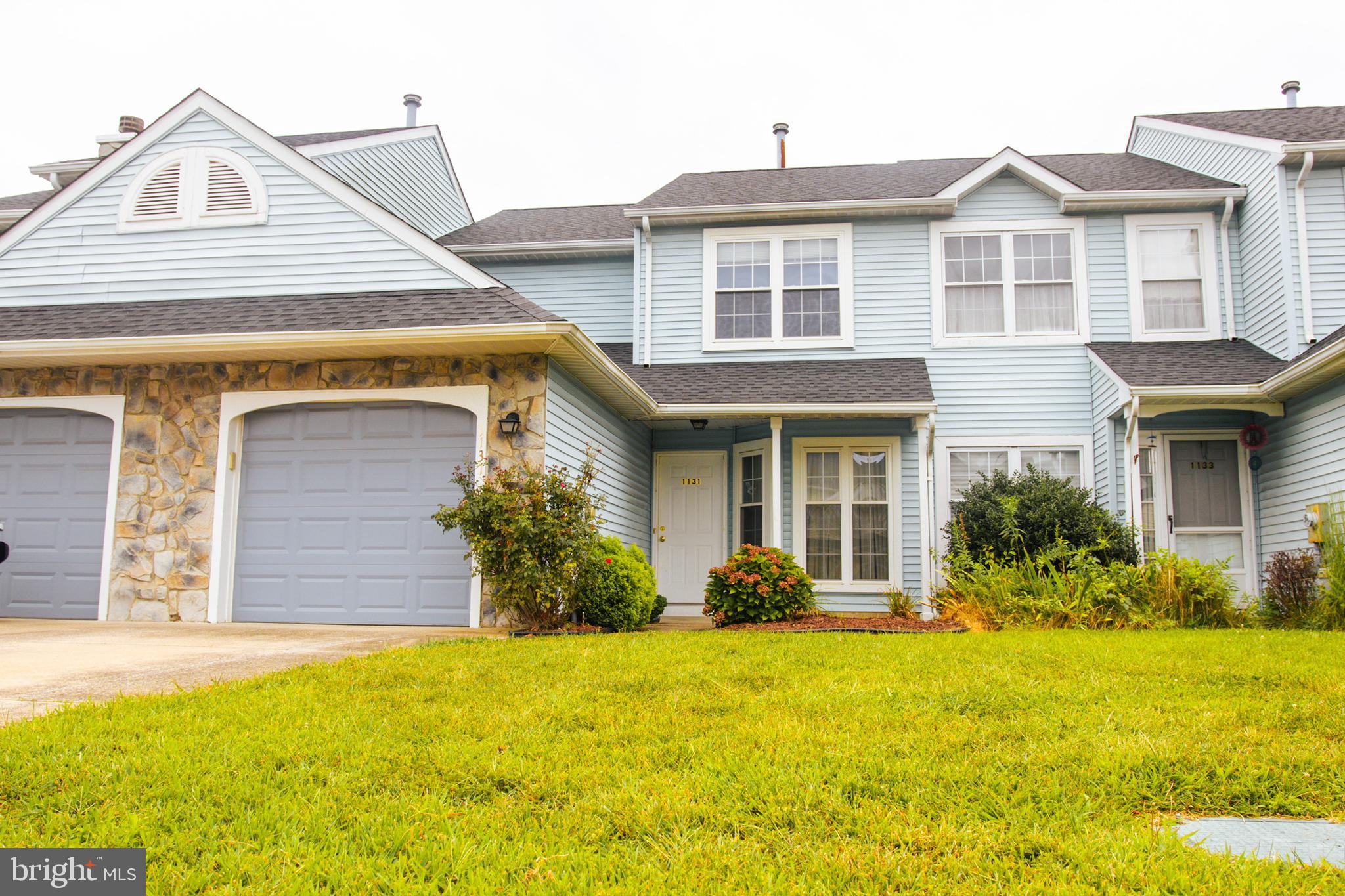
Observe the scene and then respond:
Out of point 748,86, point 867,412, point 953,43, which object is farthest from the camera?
point 748,86

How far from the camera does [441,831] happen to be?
2807 millimetres

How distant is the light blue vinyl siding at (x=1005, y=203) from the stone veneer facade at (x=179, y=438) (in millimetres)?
7087

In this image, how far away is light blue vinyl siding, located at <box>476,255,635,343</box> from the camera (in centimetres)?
1405

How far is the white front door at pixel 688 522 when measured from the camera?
12.9 meters

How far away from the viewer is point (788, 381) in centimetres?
1200

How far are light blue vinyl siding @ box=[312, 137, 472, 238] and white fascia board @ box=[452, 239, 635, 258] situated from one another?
830 mm

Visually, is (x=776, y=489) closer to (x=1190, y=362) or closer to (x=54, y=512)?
(x=1190, y=362)

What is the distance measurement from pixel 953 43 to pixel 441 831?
1754cm

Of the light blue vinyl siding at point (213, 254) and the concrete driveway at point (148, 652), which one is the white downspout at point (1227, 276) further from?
the concrete driveway at point (148, 652)

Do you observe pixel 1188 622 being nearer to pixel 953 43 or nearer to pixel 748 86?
pixel 953 43

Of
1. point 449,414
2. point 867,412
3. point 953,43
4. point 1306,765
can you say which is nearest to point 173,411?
point 449,414

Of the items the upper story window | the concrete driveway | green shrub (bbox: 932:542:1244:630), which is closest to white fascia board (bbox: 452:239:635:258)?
the upper story window

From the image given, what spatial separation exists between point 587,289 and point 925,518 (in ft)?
20.3

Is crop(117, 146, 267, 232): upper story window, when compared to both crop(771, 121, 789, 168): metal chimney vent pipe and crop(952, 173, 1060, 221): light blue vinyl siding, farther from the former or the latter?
crop(771, 121, 789, 168): metal chimney vent pipe
